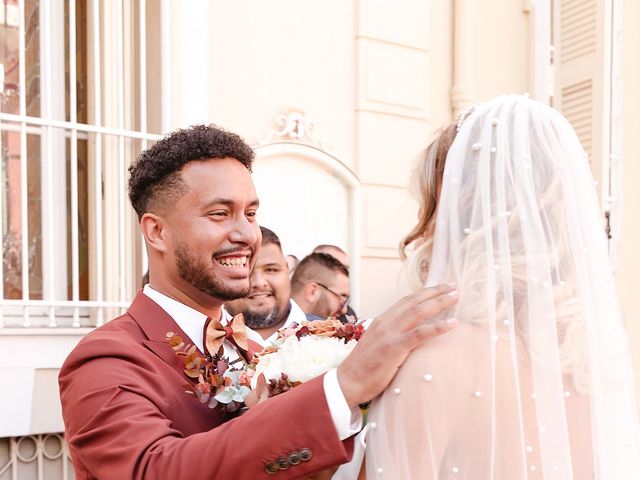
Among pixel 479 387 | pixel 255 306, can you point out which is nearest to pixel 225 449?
pixel 479 387

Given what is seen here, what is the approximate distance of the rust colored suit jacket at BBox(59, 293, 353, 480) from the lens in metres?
1.62

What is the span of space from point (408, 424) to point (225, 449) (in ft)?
1.12

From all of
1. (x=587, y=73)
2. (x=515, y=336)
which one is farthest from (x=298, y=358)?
(x=587, y=73)

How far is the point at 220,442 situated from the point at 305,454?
161mm

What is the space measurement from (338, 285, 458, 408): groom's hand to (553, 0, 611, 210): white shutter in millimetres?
5665

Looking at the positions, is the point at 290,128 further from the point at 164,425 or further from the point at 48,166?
the point at 164,425

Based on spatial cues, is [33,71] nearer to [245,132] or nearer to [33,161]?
[33,161]

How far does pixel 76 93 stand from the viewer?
15.5ft

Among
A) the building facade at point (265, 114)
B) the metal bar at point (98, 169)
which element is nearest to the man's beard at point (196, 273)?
the building facade at point (265, 114)

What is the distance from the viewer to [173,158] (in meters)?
2.31

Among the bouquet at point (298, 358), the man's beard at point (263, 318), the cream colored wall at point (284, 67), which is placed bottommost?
the man's beard at point (263, 318)

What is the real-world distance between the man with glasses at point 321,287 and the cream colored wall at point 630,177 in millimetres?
3002

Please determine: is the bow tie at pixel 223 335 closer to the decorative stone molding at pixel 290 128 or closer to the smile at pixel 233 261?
the smile at pixel 233 261

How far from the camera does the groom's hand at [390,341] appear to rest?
5.28ft
